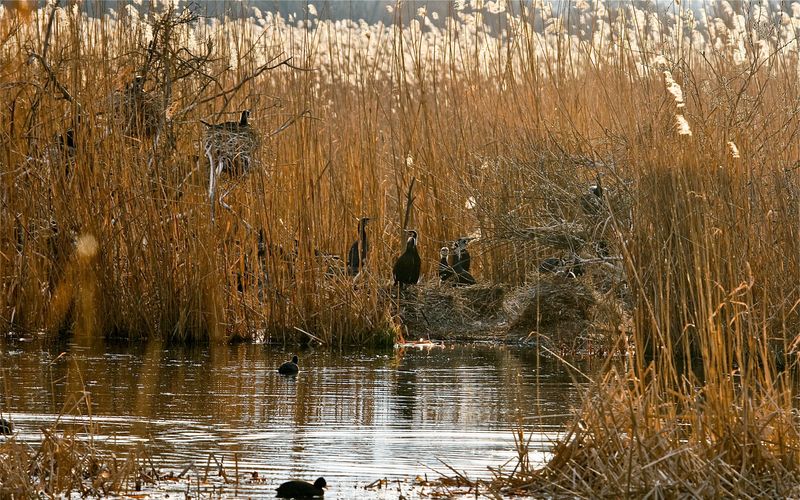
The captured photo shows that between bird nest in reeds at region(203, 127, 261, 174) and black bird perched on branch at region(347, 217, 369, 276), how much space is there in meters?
0.77

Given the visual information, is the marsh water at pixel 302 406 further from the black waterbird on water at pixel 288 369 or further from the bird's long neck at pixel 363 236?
the bird's long neck at pixel 363 236

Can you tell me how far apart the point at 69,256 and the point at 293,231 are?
127cm

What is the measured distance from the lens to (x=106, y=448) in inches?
165

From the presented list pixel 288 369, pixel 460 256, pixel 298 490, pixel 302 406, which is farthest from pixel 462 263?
pixel 298 490

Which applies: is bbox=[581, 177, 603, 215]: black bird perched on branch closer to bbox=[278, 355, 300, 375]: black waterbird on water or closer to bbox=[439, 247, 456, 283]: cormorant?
bbox=[439, 247, 456, 283]: cormorant

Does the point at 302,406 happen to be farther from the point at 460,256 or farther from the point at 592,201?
the point at 460,256

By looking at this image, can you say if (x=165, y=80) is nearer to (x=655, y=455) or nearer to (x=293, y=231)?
(x=293, y=231)

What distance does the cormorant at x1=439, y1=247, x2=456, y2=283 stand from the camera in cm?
916

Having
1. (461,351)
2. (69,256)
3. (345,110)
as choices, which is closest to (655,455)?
(461,351)

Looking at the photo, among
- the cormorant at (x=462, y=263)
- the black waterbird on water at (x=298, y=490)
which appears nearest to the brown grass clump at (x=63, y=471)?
the black waterbird on water at (x=298, y=490)

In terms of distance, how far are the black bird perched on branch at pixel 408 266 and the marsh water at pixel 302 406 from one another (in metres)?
0.76

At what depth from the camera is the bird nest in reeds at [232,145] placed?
779cm

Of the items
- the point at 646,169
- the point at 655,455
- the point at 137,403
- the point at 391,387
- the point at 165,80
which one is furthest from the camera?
the point at 165,80

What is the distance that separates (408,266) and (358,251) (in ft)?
1.39
